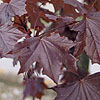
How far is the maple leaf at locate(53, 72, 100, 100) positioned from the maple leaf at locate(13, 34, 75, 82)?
0.14 meters

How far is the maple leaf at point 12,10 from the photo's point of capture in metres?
0.80

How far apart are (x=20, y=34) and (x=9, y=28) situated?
4cm

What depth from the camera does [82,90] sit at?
0.85 meters

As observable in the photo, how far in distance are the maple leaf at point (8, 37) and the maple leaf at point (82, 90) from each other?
22cm

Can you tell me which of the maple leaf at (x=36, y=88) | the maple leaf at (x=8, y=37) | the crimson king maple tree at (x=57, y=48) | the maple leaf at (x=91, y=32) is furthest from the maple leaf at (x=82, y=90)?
the maple leaf at (x=36, y=88)

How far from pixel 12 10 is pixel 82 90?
0.32 m

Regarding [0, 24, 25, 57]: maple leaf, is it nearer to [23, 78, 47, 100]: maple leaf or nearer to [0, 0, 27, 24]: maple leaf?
[0, 0, 27, 24]: maple leaf

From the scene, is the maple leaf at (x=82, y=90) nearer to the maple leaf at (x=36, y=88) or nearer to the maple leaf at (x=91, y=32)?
the maple leaf at (x=91, y=32)

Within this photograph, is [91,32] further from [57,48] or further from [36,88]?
[36,88]

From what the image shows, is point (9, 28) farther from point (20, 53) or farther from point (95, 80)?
point (95, 80)

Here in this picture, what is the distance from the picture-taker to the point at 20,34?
2.44 ft

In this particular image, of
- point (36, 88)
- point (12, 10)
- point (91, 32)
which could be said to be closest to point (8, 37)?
point (12, 10)

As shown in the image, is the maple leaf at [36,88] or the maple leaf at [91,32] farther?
the maple leaf at [36,88]

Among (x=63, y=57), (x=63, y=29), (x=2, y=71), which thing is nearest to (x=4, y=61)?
(x=2, y=71)
